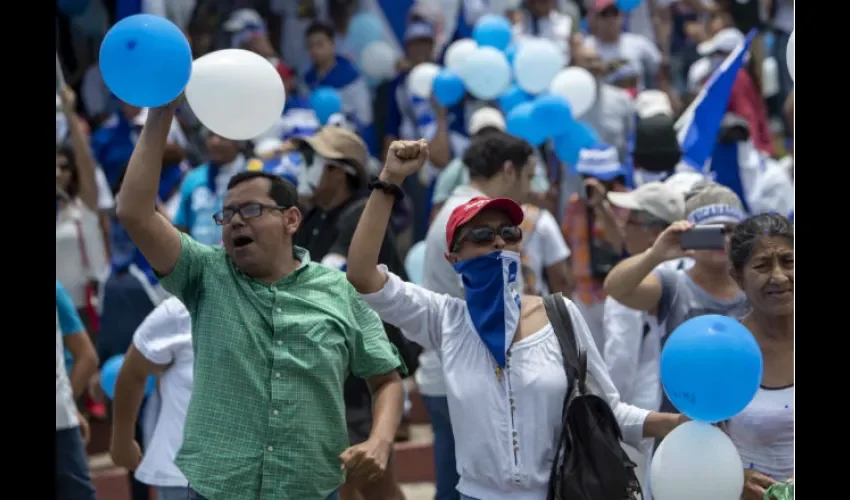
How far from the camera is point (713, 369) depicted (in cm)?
392

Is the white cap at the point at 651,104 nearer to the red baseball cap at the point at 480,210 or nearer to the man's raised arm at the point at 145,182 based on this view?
the red baseball cap at the point at 480,210

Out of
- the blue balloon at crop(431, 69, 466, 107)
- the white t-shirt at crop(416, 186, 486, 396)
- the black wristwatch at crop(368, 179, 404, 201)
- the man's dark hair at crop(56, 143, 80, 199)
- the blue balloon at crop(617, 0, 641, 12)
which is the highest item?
the blue balloon at crop(617, 0, 641, 12)

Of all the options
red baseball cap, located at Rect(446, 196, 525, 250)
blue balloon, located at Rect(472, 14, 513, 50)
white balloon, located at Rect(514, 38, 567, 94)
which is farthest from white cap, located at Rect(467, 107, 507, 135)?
red baseball cap, located at Rect(446, 196, 525, 250)

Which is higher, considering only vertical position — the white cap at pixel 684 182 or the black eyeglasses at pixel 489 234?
the white cap at pixel 684 182

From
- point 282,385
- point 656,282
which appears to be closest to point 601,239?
point 656,282

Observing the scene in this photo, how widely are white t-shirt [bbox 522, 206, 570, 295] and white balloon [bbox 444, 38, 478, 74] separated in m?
2.71

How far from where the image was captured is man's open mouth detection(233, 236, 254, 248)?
→ 14.9ft

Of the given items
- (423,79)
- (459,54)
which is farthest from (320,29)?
(459,54)

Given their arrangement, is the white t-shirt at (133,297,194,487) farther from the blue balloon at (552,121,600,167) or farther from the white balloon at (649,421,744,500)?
the blue balloon at (552,121,600,167)

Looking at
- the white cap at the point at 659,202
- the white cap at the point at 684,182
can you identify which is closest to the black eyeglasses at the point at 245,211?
the white cap at the point at 659,202

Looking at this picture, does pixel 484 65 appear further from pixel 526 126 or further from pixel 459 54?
pixel 526 126

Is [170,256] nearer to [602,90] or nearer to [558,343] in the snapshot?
[558,343]

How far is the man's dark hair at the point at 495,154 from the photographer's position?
645cm

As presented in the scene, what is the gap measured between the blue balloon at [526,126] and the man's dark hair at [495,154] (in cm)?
242
